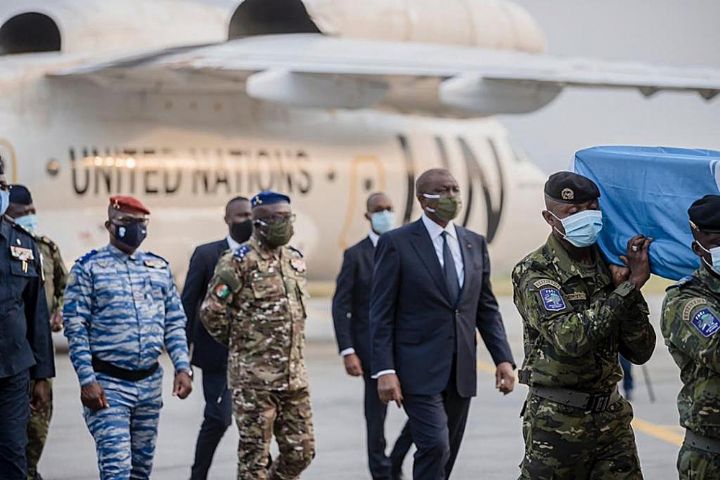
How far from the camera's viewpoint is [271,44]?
1566 centimetres

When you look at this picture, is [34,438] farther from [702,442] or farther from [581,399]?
[702,442]

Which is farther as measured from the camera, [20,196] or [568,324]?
[20,196]

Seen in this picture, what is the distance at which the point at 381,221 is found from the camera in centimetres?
912

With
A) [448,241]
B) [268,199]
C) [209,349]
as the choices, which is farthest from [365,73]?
[448,241]

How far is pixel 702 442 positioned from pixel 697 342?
0.39 meters

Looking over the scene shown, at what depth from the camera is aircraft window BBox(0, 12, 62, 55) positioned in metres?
15.7

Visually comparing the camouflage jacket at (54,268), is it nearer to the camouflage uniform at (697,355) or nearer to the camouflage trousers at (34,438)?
the camouflage trousers at (34,438)

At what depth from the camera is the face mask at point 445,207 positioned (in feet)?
23.0

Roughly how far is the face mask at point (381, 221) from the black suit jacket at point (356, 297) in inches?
18.9

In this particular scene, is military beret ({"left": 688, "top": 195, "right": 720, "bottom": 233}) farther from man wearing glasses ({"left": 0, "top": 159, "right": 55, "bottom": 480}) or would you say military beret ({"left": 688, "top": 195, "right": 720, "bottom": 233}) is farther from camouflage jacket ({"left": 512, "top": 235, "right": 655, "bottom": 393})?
man wearing glasses ({"left": 0, "top": 159, "right": 55, "bottom": 480})

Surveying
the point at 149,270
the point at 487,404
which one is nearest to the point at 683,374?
the point at 149,270

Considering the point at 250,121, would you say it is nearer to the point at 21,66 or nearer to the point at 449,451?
the point at 21,66

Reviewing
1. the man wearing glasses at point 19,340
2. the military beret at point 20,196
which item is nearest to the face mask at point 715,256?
the man wearing glasses at point 19,340

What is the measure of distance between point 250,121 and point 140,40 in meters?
1.59
